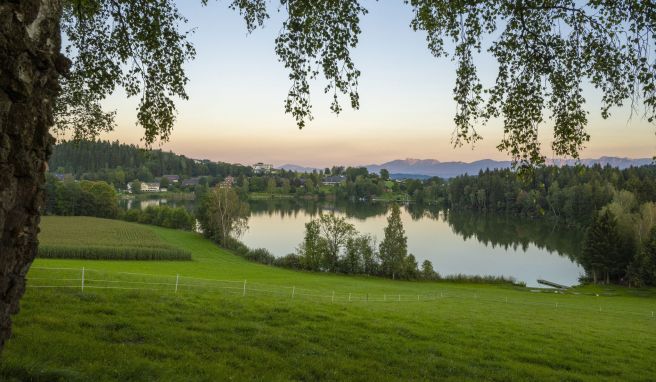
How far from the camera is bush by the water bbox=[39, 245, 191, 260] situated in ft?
136

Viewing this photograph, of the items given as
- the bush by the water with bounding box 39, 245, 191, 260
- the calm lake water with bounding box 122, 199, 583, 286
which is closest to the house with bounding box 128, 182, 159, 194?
the calm lake water with bounding box 122, 199, 583, 286

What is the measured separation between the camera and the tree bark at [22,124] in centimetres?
282

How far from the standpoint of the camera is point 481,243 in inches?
2815

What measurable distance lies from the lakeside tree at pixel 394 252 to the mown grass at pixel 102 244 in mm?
22564

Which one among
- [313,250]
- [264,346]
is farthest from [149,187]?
[264,346]

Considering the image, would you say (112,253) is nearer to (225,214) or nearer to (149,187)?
(225,214)

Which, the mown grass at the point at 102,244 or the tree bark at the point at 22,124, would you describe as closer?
the tree bark at the point at 22,124

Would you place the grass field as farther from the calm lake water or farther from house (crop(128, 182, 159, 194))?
house (crop(128, 182, 159, 194))

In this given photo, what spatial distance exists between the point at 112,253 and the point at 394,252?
99.8 feet

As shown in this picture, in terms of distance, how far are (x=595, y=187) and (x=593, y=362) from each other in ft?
310

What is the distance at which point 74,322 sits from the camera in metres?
7.46

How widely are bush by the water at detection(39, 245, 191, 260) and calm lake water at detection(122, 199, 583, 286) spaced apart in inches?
543

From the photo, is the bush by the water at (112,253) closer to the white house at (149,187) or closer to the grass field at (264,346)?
the grass field at (264,346)

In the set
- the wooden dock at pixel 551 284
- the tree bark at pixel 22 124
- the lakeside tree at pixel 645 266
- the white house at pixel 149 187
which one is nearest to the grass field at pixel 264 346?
the tree bark at pixel 22 124
